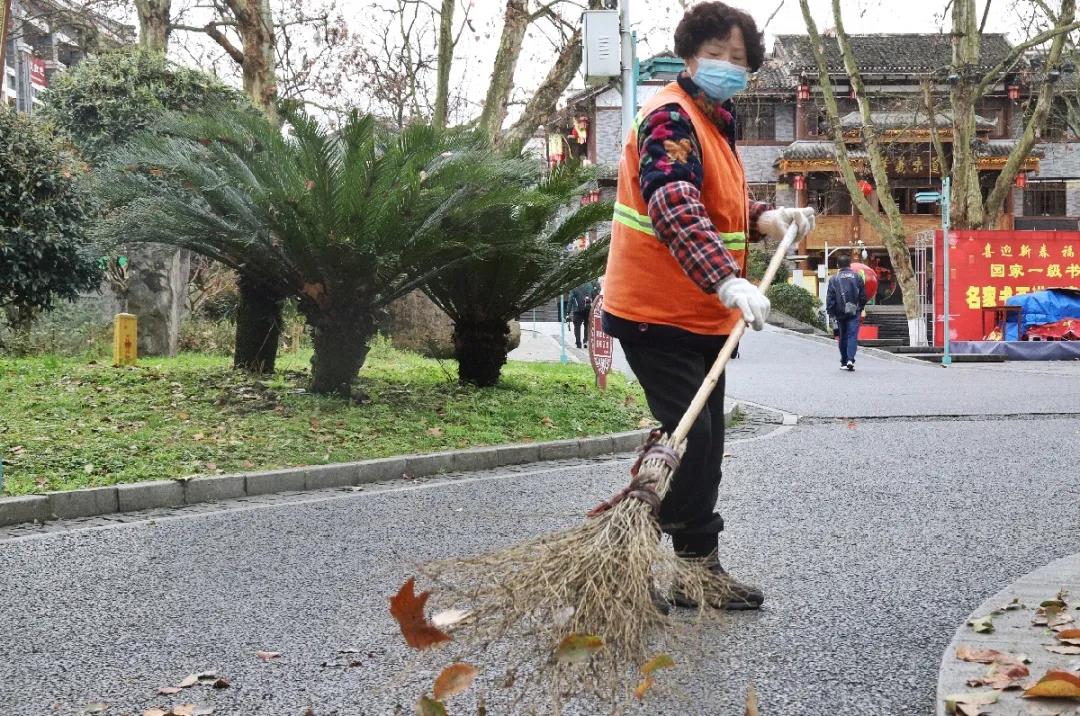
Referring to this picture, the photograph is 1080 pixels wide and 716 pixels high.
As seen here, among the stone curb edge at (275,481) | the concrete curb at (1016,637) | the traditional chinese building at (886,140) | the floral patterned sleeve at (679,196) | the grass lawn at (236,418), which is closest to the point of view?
the concrete curb at (1016,637)

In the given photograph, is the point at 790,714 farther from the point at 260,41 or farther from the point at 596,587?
the point at 260,41

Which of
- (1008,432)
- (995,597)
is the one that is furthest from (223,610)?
(1008,432)

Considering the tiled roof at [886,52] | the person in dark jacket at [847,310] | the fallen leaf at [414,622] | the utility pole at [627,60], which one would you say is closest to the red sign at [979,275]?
the person in dark jacket at [847,310]

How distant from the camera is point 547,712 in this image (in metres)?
3.04

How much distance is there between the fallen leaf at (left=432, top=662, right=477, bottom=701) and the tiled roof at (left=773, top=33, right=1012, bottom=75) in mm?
42399

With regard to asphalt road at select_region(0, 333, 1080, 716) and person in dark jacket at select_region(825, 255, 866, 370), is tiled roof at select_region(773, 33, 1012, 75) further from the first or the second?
asphalt road at select_region(0, 333, 1080, 716)

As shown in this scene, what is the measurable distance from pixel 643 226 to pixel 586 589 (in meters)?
1.37

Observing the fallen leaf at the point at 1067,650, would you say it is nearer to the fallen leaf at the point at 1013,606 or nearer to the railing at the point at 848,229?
the fallen leaf at the point at 1013,606

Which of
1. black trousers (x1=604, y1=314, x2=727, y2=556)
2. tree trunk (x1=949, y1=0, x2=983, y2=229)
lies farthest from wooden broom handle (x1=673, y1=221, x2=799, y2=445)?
tree trunk (x1=949, y1=0, x2=983, y2=229)

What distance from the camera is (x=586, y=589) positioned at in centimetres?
286

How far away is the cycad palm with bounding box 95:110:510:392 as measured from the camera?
9008 millimetres

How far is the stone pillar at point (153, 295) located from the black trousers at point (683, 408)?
11546mm

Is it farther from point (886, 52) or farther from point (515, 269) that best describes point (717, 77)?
point (886, 52)

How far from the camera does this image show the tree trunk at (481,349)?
11.3 m
